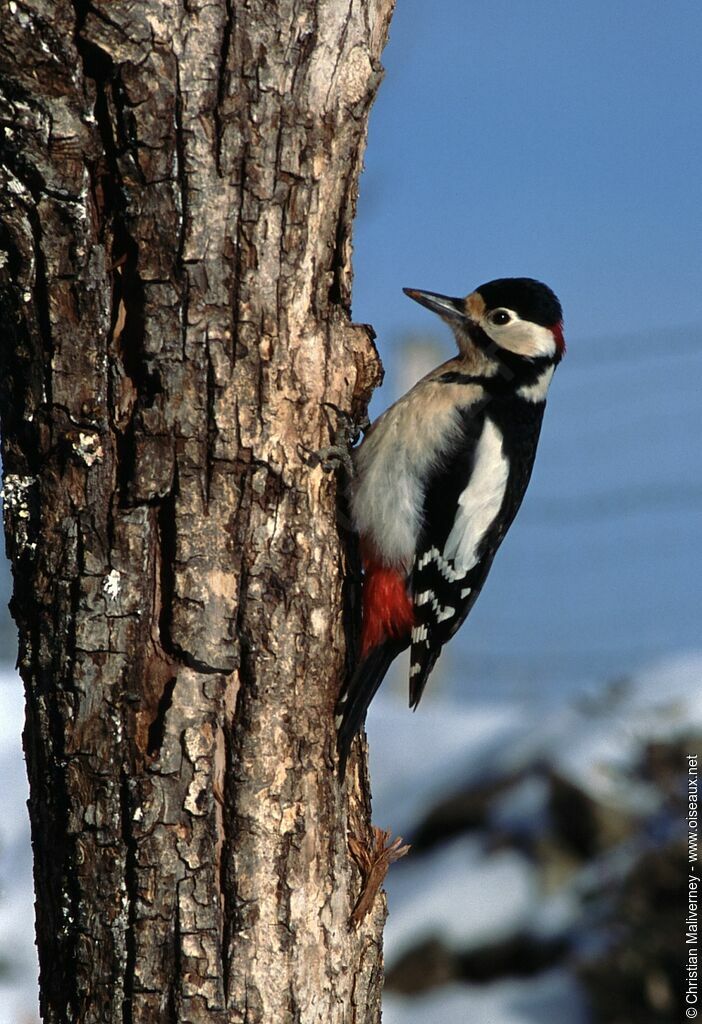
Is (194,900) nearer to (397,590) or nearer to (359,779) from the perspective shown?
(359,779)

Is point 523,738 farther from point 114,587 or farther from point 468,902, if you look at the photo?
point 114,587

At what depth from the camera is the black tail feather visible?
2539 mm

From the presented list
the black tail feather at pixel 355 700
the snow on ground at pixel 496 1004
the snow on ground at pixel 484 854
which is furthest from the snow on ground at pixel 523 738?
the black tail feather at pixel 355 700

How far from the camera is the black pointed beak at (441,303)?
3754mm

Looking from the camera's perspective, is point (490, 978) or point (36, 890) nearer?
point (36, 890)

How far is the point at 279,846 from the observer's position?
2.37 m

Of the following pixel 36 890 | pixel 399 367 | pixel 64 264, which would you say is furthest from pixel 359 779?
pixel 399 367

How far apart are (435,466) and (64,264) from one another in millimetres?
1394

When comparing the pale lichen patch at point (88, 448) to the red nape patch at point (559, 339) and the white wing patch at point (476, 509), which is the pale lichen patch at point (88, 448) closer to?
the white wing patch at point (476, 509)

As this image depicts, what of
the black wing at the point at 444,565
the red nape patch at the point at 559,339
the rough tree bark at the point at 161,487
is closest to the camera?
the rough tree bark at the point at 161,487

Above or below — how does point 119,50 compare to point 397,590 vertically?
above

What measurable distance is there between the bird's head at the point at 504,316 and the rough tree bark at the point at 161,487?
1.38 m

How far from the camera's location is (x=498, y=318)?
3715 mm

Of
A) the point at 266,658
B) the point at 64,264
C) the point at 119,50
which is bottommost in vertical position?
the point at 266,658
